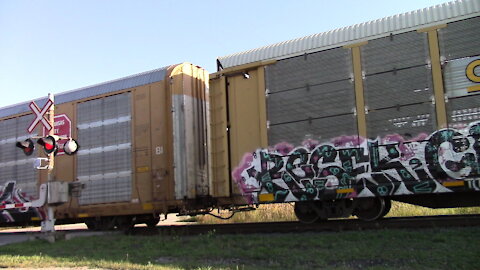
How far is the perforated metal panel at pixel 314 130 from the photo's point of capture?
828 cm

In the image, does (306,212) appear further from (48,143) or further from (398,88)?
(48,143)

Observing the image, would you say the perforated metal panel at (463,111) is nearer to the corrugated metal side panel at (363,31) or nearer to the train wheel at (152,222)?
the corrugated metal side panel at (363,31)

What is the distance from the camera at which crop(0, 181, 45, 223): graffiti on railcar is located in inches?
469

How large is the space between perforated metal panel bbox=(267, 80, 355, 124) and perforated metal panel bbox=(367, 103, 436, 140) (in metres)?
0.54

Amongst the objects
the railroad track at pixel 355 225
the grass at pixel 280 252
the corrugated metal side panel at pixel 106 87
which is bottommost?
the grass at pixel 280 252

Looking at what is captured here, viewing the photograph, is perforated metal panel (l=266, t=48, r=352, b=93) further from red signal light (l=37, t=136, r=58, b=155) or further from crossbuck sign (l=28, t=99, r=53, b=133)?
crossbuck sign (l=28, t=99, r=53, b=133)

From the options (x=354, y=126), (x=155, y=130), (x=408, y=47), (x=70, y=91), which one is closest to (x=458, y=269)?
(x=354, y=126)

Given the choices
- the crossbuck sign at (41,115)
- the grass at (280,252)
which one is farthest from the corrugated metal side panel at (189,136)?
the crossbuck sign at (41,115)

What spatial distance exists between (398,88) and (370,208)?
7.84 feet

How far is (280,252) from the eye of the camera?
6.37 meters

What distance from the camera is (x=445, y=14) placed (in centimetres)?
776

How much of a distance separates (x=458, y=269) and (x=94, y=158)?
902cm

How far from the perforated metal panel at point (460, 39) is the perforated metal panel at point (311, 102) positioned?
5.82 ft

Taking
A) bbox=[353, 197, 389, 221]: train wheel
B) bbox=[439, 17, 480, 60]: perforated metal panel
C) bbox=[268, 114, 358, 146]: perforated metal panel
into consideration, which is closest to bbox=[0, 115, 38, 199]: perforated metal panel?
bbox=[268, 114, 358, 146]: perforated metal panel
